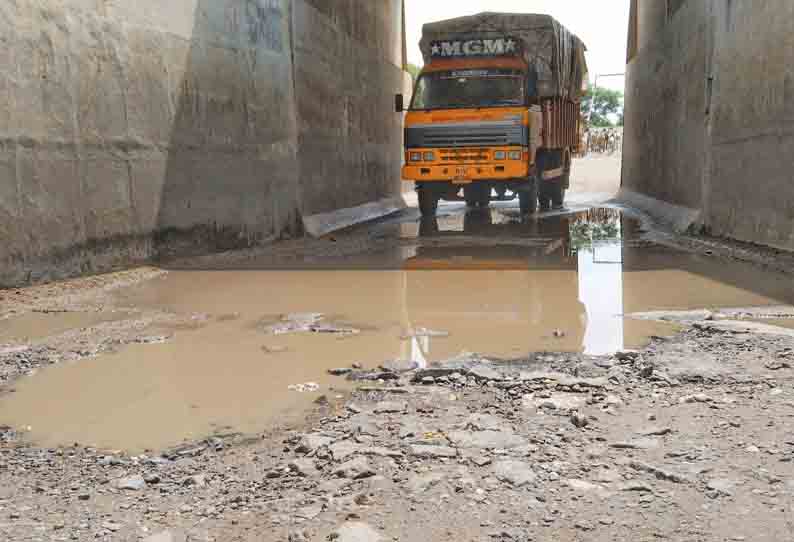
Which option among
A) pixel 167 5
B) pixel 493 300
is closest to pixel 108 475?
pixel 493 300

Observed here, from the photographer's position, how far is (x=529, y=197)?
1612cm

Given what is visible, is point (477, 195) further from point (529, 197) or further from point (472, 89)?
point (472, 89)

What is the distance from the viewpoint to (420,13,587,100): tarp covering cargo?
15.2 m

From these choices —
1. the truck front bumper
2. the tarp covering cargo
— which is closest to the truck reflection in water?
the truck front bumper

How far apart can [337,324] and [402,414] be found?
2.35 metres

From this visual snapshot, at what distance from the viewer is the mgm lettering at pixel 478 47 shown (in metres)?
15.0

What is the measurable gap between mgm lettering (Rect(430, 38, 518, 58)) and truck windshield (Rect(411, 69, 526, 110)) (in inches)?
21.3

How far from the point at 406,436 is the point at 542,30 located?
1398 centimetres

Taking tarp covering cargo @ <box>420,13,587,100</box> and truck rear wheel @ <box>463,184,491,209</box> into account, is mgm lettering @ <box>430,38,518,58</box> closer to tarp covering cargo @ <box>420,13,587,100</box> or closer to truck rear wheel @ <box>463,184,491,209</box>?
tarp covering cargo @ <box>420,13,587,100</box>

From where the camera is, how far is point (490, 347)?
5.14 m

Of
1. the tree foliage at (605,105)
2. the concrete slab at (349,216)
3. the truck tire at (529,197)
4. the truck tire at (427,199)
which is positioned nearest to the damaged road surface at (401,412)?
the concrete slab at (349,216)

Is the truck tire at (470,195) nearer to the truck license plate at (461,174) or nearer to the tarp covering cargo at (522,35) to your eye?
the truck license plate at (461,174)

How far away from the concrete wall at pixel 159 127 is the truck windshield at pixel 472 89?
1.93 meters

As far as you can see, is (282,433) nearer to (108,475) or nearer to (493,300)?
(108,475)
